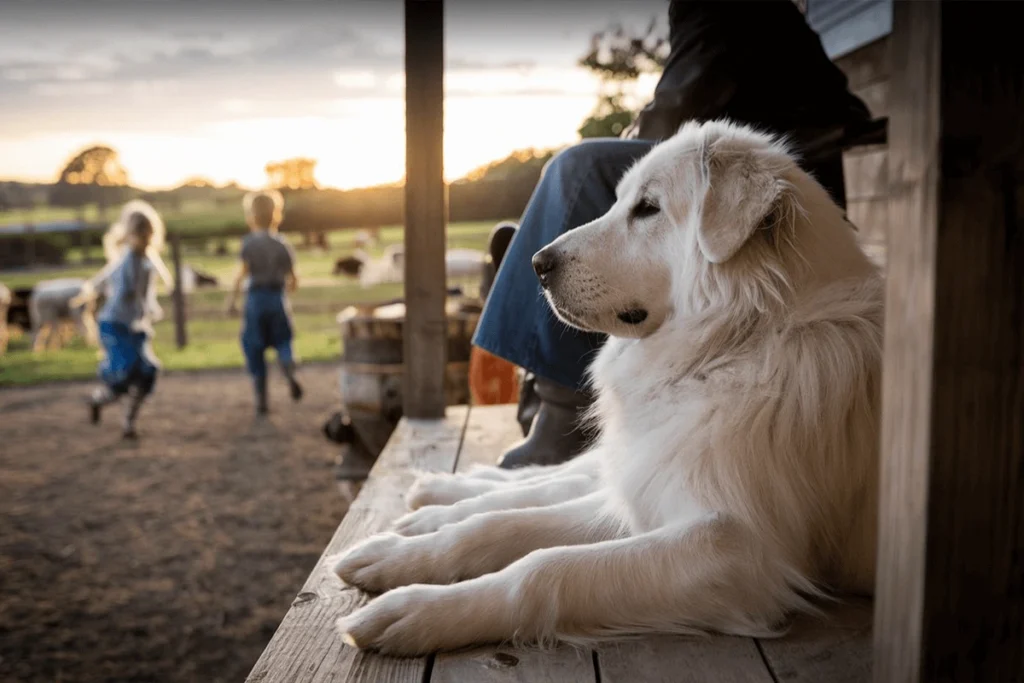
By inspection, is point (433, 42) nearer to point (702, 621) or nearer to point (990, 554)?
point (702, 621)

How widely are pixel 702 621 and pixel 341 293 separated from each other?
17.7 metres

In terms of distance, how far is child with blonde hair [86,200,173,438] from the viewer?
7801 millimetres

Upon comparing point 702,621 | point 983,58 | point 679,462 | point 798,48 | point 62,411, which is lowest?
point 62,411

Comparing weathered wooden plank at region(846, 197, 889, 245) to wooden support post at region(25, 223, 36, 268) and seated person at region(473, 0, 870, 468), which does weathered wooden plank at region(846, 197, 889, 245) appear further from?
wooden support post at region(25, 223, 36, 268)

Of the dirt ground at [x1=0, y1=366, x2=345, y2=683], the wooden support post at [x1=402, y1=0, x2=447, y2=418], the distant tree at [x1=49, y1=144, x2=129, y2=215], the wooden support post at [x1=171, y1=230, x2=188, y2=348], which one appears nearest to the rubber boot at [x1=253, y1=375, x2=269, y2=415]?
the dirt ground at [x1=0, y1=366, x2=345, y2=683]

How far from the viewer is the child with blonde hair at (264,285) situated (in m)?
8.48

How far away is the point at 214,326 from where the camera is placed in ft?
53.3

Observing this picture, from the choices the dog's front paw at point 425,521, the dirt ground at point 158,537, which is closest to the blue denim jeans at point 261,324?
the dirt ground at point 158,537

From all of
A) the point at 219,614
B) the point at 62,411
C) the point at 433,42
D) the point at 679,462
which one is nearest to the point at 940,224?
the point at 679,462

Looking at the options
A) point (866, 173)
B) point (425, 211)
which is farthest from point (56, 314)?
point (866, 173)

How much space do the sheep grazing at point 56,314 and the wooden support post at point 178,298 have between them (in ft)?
7.24

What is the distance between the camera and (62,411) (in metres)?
9.94

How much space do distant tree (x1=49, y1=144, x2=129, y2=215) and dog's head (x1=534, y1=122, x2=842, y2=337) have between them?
76.9 ft

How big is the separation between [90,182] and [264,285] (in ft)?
56.6
